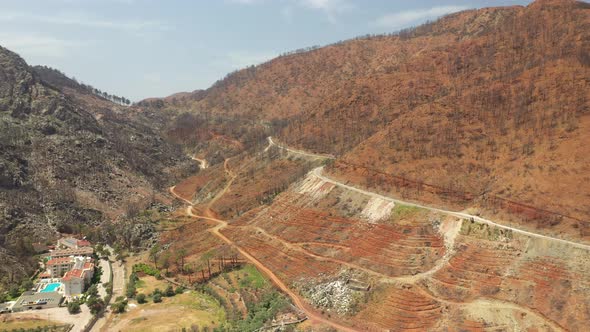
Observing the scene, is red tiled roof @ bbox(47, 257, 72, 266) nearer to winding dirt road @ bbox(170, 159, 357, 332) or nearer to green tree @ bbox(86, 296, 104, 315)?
green tree @ bbox(86, 296, 104, 315)

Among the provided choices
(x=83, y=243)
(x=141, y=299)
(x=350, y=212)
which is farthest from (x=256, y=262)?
(x=83, y=243)

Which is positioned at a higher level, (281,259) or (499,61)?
(499,61)

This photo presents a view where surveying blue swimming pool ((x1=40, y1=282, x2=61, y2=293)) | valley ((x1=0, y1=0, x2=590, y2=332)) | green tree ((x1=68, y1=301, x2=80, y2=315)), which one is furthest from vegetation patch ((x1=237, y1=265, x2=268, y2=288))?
blue swimming pool ((x1=40, y1=282, x2=61, y2=293))

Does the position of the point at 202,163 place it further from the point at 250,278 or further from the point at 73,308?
the point at 73,308

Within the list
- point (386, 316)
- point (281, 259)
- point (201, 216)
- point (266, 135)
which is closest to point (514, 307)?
point (386, 316)

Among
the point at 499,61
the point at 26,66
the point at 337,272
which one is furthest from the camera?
the point at 26,66

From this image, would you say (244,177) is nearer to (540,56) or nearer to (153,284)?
(153,284)

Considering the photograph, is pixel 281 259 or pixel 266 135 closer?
pixel 281 259
